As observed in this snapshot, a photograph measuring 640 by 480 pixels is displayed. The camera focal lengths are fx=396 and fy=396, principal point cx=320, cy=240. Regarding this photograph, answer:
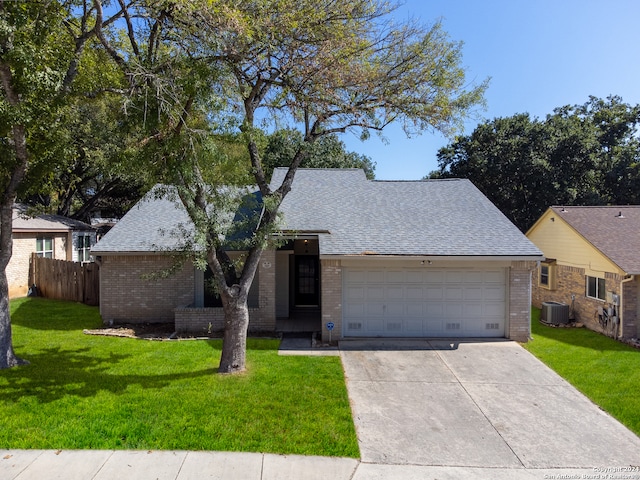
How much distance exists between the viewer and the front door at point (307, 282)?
51.8ft

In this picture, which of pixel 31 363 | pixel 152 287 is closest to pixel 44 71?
pixel 31 363

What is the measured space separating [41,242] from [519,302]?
2054cm

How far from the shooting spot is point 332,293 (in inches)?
448

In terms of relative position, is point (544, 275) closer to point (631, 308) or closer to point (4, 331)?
point (631, 308)

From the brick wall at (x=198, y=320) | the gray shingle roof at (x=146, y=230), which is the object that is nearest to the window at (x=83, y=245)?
the gray shingle roof at (x=146, y=230)

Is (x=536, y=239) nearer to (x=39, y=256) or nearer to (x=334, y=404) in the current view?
(x=334, y=404)

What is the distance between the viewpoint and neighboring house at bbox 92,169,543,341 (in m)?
11.4

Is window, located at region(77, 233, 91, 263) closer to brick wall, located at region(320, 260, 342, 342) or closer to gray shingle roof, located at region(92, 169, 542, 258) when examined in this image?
gray shingle roof, located at region(92, 169, 542, 258)

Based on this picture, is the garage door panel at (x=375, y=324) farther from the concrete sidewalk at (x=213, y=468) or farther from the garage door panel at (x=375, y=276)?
the concrete sidewalk at (x=213, y=468)

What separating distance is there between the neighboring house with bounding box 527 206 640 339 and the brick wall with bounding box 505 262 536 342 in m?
2.99

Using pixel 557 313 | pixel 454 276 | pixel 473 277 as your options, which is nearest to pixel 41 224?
pixel 454 276

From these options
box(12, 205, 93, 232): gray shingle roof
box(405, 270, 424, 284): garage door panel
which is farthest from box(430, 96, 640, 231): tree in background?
box(12, 205, 93, 232): gray shingle roof

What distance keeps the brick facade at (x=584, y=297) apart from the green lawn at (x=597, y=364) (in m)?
0.48

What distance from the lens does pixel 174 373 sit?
836 cm
